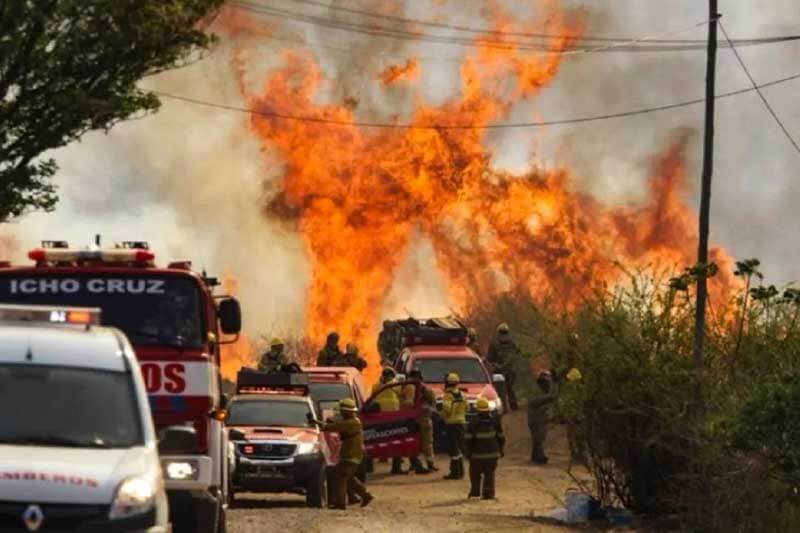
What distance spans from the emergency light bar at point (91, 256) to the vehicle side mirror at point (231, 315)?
0.79 meters

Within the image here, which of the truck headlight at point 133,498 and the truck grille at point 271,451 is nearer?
the truck headlight at point 133,498

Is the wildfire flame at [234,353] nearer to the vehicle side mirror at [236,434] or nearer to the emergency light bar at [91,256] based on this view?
the vehicle side mirror at [236,434]

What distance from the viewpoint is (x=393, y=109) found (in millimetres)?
50719

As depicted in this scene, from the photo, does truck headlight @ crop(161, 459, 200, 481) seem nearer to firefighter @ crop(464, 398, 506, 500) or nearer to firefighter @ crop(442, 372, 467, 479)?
firefighter @ crop(464, 398, 506, 500)

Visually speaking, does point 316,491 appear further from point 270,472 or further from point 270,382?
point 270,382

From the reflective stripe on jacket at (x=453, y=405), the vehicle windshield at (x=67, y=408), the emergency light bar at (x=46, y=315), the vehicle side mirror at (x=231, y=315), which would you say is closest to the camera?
the vehicle windshield at (x=67, y=408)

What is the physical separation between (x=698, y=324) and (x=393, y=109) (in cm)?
2928

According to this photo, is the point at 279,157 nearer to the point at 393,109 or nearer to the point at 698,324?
the point at 393,109

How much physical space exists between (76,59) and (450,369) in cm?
1682

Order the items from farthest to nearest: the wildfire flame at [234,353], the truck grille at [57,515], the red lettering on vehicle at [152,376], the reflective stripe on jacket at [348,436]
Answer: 1. the wildfire flame at [234,353]
2. the reflective stripe on jacket at [348,436]
3. the red lettering on vehicle at [152,376]
4. the truck grille at [57,515]

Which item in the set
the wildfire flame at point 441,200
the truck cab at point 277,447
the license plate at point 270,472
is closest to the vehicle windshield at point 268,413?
the truck cab at point 277,447

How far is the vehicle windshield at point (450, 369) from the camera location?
35281 millimetres

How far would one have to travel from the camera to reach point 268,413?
26.1 metres

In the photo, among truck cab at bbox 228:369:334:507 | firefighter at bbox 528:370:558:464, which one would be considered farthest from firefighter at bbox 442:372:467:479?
truck cab at bbox 228:369:334:507
